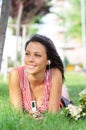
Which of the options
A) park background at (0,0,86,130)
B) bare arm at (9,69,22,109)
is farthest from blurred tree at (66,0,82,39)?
bare arm at (9,69,22,109)

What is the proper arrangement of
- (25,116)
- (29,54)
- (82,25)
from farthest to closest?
(82,25) < (29,54) < (25,116)

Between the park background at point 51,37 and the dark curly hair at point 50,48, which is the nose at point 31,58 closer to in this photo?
the dark curly hair at point 50,48

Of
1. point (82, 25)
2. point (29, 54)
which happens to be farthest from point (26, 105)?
point (82, 25)

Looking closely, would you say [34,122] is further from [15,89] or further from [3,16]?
[3,16]

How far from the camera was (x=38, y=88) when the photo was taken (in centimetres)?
505

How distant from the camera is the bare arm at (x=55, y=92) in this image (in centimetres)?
476

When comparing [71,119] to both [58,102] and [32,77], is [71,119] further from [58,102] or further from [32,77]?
[32,77]

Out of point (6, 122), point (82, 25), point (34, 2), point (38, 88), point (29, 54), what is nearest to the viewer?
point (6, 122)

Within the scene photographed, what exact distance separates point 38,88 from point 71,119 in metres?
0.78

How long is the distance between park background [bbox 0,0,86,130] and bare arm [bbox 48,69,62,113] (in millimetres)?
283

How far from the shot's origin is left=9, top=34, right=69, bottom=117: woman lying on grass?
476cm

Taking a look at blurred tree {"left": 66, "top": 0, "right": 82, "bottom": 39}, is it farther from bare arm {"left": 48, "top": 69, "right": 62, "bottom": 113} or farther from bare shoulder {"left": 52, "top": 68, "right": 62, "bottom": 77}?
bare arm {"left": 48, "top": 69, "right": 62, "bottom": 113}

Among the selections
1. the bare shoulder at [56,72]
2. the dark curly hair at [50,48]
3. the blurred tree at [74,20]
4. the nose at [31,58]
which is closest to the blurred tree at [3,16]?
the dark curly hair at [50,48]

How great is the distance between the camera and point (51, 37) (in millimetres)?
27562
